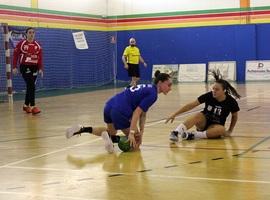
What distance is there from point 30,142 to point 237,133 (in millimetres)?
2827

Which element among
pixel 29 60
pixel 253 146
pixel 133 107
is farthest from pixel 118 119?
pixel 29 60

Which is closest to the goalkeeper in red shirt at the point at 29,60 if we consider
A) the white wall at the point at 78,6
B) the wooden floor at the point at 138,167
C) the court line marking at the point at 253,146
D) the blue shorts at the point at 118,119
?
the wooden floor at the point at 138,167

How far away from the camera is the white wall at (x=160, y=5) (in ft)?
76.0

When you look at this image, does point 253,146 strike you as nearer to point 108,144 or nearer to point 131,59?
point 108,144

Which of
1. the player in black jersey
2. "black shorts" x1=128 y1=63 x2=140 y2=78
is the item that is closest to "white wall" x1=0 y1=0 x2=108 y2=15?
"black shorts" x1=128 y1=63 x2=140 y2=78

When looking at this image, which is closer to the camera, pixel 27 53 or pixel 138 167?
pixel 138 167

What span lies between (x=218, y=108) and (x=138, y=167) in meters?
2.09

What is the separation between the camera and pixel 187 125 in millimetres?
6863

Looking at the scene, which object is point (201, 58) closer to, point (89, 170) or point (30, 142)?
point (30, 142)

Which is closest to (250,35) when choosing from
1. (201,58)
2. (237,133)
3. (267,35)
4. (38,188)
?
(267,35)

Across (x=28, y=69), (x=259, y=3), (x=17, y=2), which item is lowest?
(x=28, y=69)

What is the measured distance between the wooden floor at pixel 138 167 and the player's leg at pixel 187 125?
13 cm

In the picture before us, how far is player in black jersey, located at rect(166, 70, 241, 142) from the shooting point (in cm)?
682

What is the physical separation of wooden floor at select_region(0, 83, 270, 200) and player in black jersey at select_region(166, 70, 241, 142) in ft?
0.52
